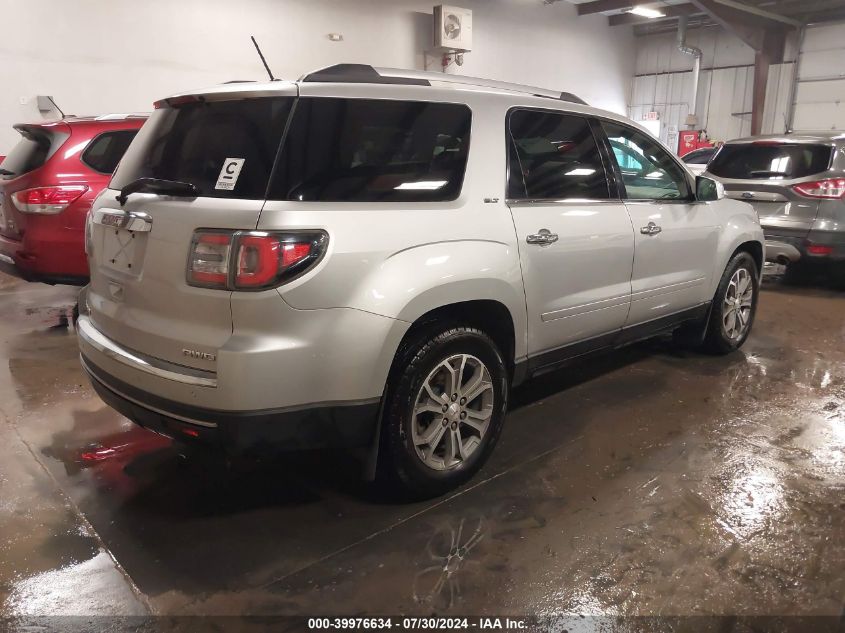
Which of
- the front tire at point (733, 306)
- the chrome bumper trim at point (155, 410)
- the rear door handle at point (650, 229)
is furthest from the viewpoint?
the front tire at point (733, 306)

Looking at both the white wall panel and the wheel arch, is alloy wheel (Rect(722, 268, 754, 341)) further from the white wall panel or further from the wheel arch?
the white wall panel

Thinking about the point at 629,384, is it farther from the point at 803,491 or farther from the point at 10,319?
the point at 10,319

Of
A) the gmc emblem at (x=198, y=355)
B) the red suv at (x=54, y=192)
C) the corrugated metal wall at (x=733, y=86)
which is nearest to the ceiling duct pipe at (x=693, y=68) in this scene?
the corrugated metal wall at (x=733, y=86)

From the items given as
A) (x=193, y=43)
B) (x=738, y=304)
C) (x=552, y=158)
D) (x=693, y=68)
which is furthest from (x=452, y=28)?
(x=552, y=158)

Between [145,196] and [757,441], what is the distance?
10.1ft

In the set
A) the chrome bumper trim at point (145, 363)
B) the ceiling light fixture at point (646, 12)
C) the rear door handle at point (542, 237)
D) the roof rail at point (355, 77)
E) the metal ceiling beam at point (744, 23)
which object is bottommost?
the chrome bumper trim at point (145, 363)

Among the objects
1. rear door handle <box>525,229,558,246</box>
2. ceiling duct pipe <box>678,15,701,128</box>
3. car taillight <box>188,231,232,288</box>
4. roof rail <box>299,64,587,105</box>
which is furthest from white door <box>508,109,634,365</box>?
ceiling duct pipe <box>678,15,701,128</box>

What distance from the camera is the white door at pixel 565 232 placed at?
284 centimetres

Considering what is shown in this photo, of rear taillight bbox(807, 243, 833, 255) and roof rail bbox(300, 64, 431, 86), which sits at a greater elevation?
roof rail bbox(300, 64, 431, 86)

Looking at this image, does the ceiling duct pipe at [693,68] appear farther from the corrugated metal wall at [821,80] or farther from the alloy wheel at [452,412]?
the alloy wheel at [452,412]

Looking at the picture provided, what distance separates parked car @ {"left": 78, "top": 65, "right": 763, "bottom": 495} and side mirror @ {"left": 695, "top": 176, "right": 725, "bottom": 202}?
1.10m

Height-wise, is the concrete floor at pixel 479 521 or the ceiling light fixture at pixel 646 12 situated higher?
the ceiling light fixture at pixel 646 12

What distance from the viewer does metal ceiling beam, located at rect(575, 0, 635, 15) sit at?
520 inches

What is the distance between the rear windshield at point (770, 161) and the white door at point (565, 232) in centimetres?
411
